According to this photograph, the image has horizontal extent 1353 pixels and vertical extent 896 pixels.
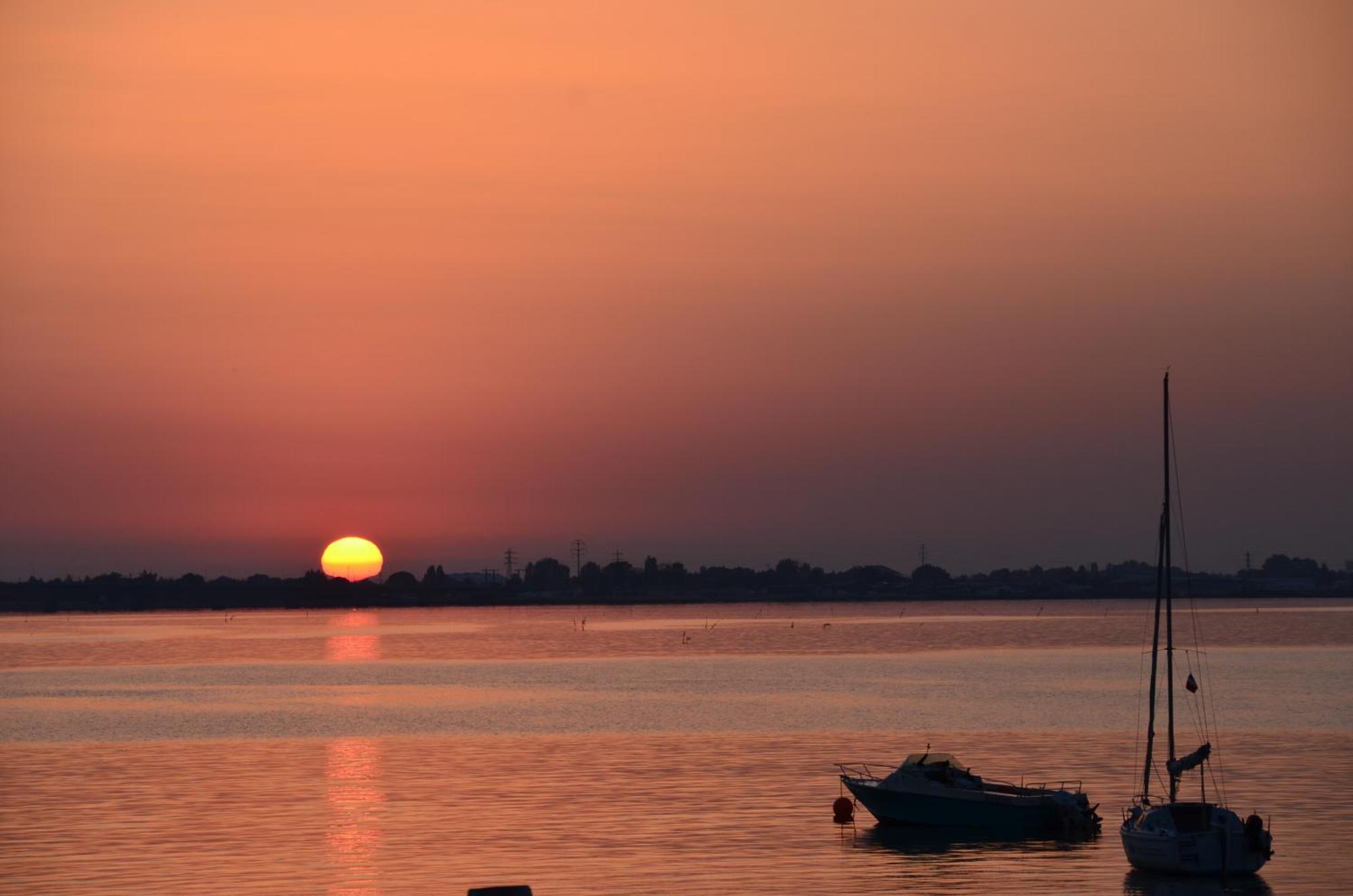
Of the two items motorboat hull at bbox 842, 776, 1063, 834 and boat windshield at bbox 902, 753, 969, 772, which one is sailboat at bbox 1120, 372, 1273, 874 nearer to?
motorboat hull at bbox 842, 776, 1063, 834

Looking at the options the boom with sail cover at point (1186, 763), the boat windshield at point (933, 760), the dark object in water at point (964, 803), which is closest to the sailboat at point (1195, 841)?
the boom with sail cover at point (1186, 763)

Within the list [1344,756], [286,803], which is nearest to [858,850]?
[286,803]

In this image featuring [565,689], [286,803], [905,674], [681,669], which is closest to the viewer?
[286,803]

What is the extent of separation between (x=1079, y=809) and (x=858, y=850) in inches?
340

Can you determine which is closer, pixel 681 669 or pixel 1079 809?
pixel 1079 809

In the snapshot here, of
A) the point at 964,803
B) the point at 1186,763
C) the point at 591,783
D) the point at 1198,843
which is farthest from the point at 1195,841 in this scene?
the point at 591,783

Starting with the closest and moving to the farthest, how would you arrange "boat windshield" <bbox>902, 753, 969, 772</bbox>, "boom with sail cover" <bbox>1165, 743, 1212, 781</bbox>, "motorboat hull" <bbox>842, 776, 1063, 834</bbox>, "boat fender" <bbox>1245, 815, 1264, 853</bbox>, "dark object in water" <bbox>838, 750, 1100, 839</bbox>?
"boat fender" <bbox>1245, 815, 1264, 853</bbox> < "boom with sail cover" <bbox>1165, 743, 1212, 781</bbox> < "dark object in water" <bbox>838, 750, 1100, 839</bbox> < "motorboat hull" <bbox>842, 776, 1063, 834</bbox> < "boat windshield" <bbox>902, 753, 969, 772</bbox>

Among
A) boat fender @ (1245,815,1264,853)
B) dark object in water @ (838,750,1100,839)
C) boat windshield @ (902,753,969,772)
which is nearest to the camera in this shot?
boat fender @ (1245,815,1264,853)

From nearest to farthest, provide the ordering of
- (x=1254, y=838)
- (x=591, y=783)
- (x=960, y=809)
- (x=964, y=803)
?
(x=1254, y=838), (x=964, y=803), (x=960, y=809), (x=591, y=783)

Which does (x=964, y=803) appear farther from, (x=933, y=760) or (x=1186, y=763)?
(x=1186, y=763)

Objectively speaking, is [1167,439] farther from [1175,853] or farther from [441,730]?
[441,730]

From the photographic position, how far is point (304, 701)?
469 feet

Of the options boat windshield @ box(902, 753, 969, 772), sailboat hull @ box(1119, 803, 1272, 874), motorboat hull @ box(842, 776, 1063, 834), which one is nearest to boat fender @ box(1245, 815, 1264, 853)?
sailboat hull @ box(1119, 803, 1272, 874)

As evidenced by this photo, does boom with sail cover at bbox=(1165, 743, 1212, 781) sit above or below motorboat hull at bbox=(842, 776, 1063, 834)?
above
